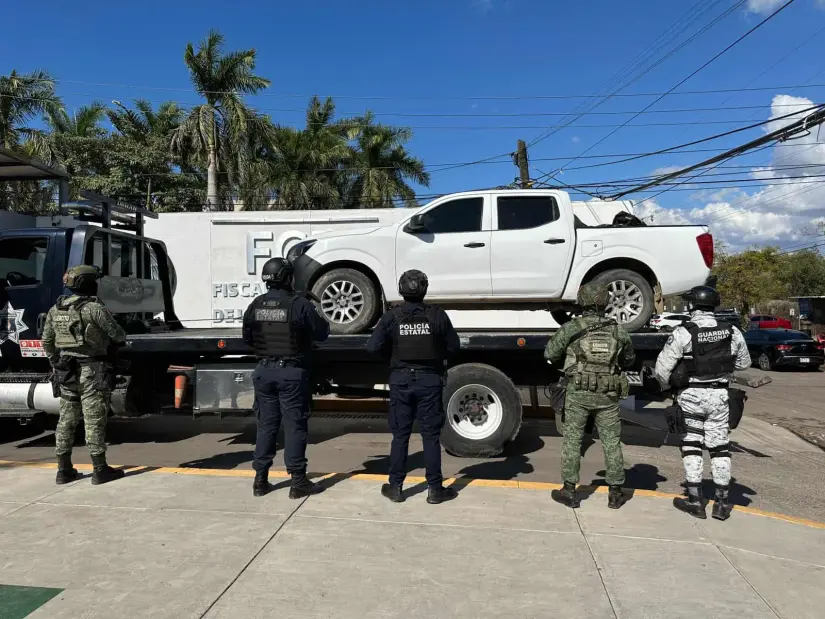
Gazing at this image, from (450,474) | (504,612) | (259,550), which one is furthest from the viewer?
(450,474)

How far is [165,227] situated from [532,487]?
32.4 feet

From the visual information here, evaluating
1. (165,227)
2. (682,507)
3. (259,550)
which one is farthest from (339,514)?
(165,227)

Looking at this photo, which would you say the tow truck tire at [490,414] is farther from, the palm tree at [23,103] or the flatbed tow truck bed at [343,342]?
the palm tree at [23,103]

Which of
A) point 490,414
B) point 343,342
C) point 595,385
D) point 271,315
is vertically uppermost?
point 271,315

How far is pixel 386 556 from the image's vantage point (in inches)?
140

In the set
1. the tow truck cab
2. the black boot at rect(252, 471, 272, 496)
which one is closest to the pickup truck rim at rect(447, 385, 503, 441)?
the black boot at rect(252, 471, 272, 496)

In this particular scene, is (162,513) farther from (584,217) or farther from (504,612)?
(584,217)

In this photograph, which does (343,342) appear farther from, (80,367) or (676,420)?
(676,420)

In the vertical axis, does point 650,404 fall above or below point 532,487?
above

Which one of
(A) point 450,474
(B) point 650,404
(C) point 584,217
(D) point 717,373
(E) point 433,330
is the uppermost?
(C) point 584,217

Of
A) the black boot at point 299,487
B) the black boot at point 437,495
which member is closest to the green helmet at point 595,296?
the black boot at point 437,495

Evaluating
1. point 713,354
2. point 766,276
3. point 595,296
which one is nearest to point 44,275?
point 595,296

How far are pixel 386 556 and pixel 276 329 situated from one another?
1.87 metres

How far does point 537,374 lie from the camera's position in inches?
257
